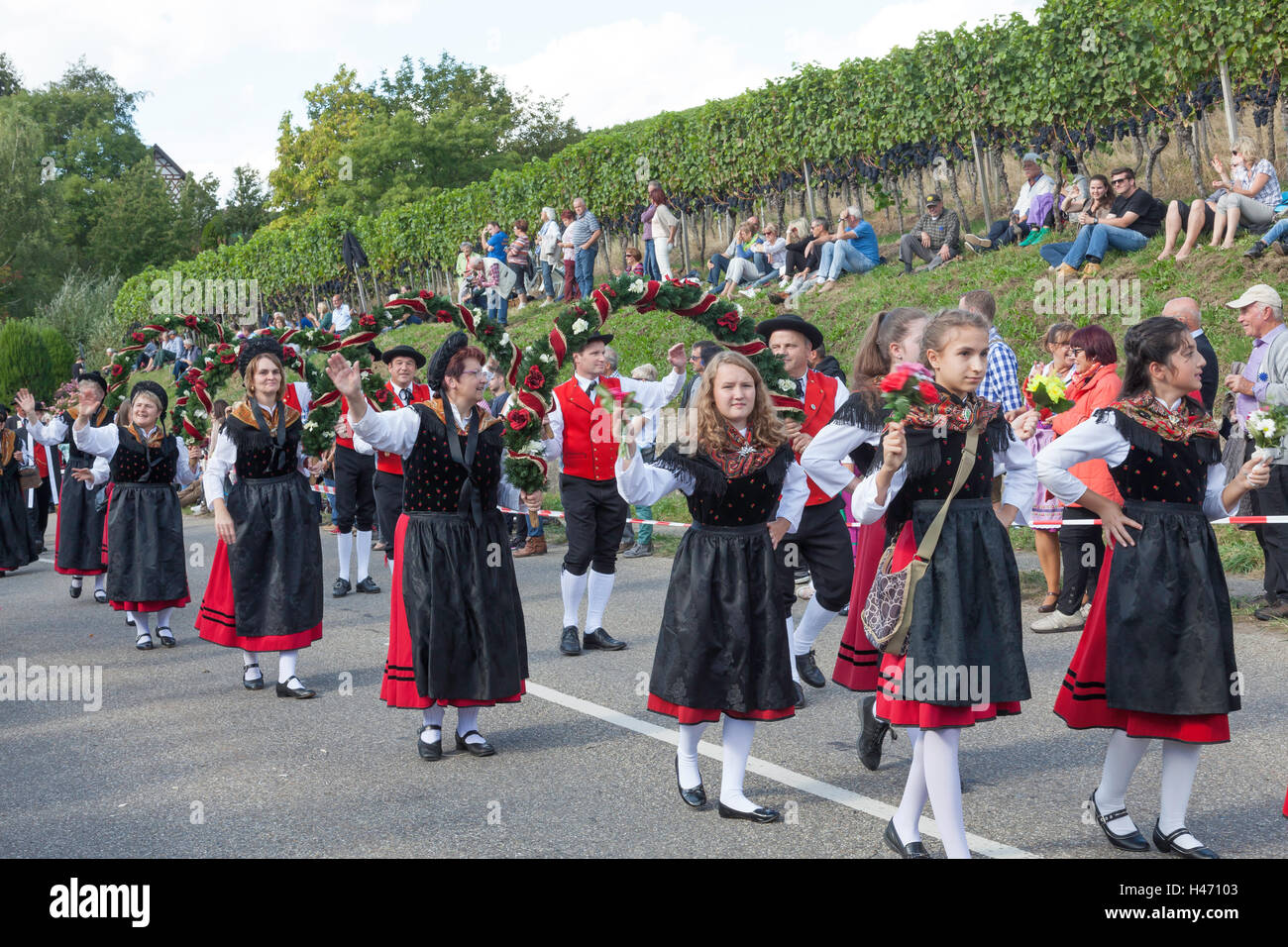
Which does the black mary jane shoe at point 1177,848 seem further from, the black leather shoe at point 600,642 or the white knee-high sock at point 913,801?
the black leather shoe at point 600,642

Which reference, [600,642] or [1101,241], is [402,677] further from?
[1101,241]

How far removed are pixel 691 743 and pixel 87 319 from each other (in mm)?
50043

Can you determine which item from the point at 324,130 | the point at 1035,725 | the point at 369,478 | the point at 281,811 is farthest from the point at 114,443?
the point at 324,130

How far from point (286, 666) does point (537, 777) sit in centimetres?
258

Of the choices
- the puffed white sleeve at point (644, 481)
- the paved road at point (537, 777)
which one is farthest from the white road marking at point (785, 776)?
the puffed white sleeve at point (644, 481)

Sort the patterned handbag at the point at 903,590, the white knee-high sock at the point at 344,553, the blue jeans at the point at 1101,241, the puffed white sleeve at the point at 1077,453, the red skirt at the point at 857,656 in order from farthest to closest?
the blue jeans at the point at 1101,241 → the white knee-high sock at the point at 344,553 → the red skirt at the point at 857,656 → the puffed white sleeve at the point at 1077,453 → the patterned handbag at the point at 903,590

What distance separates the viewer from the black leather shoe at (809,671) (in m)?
7.01

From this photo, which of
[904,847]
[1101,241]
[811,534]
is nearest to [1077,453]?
[904,847]

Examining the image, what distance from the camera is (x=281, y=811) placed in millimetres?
5270

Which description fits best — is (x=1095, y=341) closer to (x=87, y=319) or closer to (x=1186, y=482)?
(x=1186, y=482)

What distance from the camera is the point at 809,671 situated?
7.07 meters

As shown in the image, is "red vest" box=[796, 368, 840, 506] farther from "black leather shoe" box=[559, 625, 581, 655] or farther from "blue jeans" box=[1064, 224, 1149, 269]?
"blue jeans" box=[1064, 224, 1149, 269]

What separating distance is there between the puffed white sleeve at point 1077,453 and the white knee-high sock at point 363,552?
821 centimetres

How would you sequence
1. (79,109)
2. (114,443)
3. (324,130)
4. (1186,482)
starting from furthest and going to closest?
(79,109) → (324,130) → (114,443) → (1186,482)
